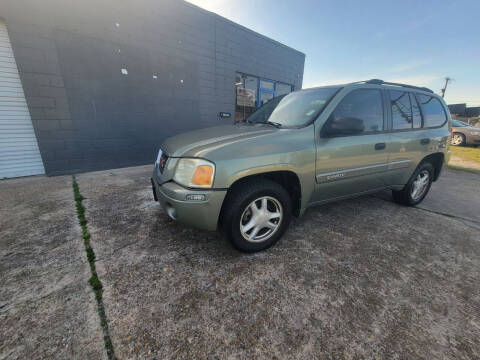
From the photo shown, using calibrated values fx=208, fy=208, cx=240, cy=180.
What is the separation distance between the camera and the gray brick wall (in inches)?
162

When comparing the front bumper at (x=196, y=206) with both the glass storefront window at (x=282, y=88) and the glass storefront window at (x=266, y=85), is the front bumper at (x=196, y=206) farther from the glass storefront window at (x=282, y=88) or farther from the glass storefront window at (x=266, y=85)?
the glass storefront window at (x=282, y=88)

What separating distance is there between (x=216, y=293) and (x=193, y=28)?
22.1 feet

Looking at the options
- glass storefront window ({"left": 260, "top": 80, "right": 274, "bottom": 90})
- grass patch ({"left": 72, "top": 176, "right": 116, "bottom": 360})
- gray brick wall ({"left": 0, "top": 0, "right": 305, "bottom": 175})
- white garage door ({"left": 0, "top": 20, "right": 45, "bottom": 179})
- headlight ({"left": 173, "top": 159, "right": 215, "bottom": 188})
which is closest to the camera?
grass patch ({"left": 72, "top": 176, "right": 116, "bottom": 360})

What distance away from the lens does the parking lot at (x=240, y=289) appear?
50.3 inches

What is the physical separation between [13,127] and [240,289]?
5.51 meters

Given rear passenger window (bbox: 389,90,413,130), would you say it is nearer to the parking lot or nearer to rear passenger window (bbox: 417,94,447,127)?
rear passenger window (bbox: 417,94,447,127)

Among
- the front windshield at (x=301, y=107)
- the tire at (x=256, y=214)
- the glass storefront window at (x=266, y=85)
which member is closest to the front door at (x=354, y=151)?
the front windshield at (x=301, y=107)

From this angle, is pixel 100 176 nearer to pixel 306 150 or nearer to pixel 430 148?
pixel 306 150

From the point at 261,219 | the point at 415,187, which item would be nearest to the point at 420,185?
the point at 415,187

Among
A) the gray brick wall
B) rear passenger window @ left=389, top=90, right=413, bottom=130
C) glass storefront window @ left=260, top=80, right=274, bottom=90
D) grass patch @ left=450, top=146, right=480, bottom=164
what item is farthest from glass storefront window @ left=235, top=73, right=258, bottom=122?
grass patch @ left=450, top=146, right=480, bottom=164

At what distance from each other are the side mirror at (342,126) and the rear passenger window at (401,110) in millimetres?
939

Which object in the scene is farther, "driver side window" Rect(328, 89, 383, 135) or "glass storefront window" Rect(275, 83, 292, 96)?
"glass storefront window" Rect(275, 83, 292, 96)

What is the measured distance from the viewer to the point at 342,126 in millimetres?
2129

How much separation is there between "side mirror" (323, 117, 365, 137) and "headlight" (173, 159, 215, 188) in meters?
1.28
